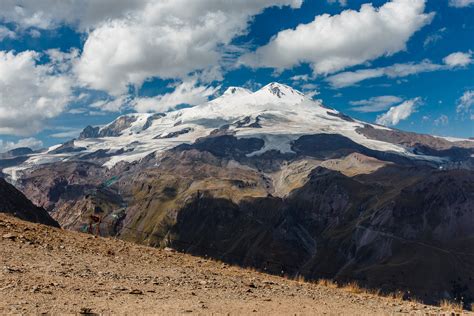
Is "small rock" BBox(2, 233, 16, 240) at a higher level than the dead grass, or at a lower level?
higher

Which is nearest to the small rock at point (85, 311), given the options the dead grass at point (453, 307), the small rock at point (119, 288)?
the small rock at point (119, 288)

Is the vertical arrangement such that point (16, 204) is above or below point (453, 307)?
above

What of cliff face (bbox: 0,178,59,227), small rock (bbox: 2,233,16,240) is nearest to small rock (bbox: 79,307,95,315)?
small rock (bbox: 2,233,16,240)

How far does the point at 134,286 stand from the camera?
1839cm

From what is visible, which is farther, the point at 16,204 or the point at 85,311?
the point at 16,204

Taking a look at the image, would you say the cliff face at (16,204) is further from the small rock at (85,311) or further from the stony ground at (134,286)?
the small rock at (85,311)

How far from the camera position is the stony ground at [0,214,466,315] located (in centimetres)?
1534

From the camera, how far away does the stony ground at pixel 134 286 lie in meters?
15.3

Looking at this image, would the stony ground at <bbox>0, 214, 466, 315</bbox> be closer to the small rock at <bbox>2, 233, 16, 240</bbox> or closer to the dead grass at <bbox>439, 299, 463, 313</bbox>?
the small rock at <bbox>2, 233, 16, 240</bbox>

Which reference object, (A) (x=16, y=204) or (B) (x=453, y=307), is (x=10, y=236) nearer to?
(B) (x=453, y=307)

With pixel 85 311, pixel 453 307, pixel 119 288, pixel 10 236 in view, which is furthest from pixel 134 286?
pixel 453 307

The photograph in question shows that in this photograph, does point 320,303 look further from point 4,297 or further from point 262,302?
point 4,297

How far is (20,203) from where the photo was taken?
474 ft

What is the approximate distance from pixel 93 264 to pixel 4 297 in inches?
264
